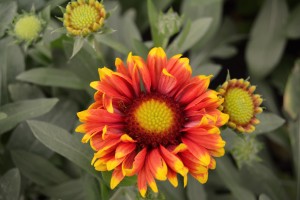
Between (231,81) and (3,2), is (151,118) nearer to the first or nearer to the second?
(231,81)

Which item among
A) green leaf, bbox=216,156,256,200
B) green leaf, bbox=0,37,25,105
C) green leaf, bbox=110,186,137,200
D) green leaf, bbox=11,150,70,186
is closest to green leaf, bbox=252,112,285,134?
green leaf, bbox=216,156,256,200

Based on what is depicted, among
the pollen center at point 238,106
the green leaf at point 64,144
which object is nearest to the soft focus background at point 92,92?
the green leaf at point 64,144

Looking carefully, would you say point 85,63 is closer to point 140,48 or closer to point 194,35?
point 140,48

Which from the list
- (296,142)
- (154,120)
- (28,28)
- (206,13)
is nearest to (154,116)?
(154,120)

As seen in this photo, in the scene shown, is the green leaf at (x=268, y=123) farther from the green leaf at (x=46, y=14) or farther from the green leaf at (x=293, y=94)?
the green leaf at (x=46, y=14)

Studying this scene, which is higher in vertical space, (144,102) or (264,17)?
(144,102)

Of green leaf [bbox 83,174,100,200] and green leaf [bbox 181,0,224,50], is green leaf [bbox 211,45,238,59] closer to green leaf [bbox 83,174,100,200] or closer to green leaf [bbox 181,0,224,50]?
green leaf [bbox 181,0,224,50]

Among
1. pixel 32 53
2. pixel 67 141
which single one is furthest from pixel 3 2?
pixel 67 141
